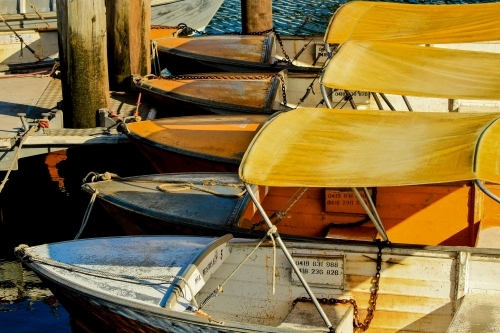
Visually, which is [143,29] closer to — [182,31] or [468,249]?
[182,31]

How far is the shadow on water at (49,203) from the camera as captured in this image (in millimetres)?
13127

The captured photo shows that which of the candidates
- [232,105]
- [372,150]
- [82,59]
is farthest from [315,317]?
[82,59]

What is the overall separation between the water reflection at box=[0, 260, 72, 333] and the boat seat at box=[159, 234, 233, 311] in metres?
2.82

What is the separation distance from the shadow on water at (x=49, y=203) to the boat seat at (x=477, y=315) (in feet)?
17.4

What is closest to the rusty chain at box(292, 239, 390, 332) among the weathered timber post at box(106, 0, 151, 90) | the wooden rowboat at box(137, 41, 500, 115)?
the wooden rowboat at box(137, 41, 500, 115)

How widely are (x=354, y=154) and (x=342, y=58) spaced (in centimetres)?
349

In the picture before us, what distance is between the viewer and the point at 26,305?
12086 millimetres

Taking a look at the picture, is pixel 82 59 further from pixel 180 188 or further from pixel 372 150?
pixel 372 150

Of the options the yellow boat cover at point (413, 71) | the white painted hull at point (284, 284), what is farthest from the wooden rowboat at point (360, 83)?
the white painted hull at point (284, 284)

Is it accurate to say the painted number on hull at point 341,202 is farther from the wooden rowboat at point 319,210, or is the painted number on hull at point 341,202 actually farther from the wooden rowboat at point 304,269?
the wooden rowboat at point 304,269

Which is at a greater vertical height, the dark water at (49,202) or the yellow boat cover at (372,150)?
the yellow boat cover at (372,150)

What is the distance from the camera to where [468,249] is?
9109mm

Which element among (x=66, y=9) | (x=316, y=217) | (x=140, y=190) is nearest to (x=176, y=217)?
(x=140, y=190)

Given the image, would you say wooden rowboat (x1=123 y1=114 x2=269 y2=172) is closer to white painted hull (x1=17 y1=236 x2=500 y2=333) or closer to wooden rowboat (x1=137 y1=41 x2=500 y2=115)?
wooden rowboat (x1=137 y1=41 x2=500 y2=115)
